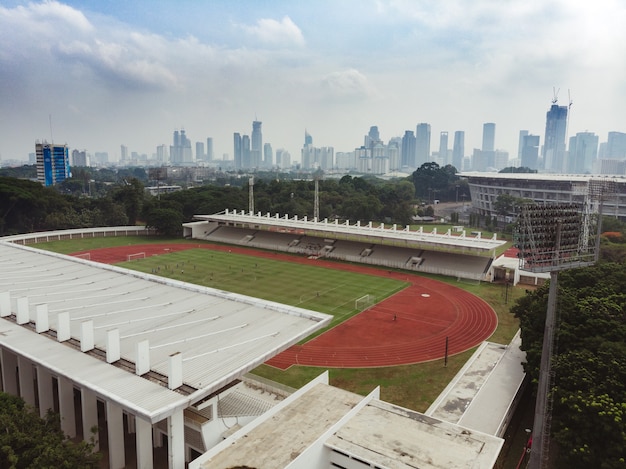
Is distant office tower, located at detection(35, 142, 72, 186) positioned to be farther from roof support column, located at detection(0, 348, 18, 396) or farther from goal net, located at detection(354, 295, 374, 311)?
roof support column, located at detection(0, 348, 18, 396)

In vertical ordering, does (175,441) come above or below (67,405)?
above

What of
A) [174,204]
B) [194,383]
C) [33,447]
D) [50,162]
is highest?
[50,162]

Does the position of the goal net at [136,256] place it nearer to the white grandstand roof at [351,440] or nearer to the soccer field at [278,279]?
the soccer field at [278,279]

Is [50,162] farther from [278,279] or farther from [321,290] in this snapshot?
[321,290]

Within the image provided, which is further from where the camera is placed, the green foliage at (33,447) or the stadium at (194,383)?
the stadium at (194,383)

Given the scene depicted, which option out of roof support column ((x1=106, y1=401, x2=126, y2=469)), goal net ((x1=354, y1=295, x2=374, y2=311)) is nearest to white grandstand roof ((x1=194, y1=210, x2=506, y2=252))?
goal net ((x1=354, y1=295, x2=374, y2=311))

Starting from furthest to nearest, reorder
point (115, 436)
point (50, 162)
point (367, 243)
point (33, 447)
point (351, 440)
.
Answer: point (50, 162), point (367, 243), point (115, 436), point (351, 440), point (33, 447)

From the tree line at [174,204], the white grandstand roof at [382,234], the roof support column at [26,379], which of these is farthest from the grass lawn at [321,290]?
the roof support column at [26,379]

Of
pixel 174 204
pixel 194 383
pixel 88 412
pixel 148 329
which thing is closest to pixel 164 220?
pixel 174 204
